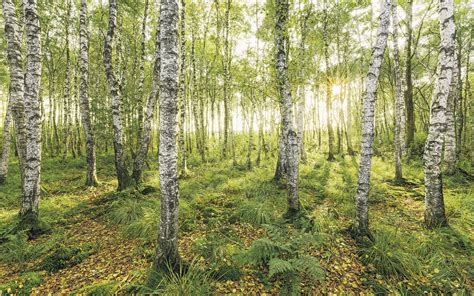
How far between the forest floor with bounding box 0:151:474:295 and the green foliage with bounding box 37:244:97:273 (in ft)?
0.06

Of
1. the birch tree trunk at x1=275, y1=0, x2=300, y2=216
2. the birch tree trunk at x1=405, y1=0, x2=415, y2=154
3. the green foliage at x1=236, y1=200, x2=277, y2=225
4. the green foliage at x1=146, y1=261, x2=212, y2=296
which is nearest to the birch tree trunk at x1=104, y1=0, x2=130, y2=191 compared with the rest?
the green foliage at x1=236, y1=200, x2=277, y2=225

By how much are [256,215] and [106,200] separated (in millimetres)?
5269

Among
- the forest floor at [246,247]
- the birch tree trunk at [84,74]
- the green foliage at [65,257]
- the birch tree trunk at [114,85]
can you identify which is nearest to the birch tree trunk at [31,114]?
the forest floor at [246,247]

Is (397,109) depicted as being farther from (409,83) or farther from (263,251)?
(263,251)

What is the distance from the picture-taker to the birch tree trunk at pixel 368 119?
4.39 meters

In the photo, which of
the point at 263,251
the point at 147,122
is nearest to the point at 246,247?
the point at 263,251

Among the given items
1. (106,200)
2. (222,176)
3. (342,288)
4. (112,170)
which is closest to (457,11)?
(222,176)

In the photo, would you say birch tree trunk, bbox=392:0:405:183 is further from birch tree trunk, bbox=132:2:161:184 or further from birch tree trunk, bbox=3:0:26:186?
birch tree trunk, bbox=3:0:26:186

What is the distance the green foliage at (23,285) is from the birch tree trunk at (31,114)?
8.30 feet

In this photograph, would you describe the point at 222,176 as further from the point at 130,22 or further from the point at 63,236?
the point at 130,22

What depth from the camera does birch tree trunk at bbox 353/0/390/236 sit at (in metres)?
4.39

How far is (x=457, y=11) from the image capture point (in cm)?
1284

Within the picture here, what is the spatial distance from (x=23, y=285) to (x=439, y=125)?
8666 millimetres

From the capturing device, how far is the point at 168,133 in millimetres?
3240
